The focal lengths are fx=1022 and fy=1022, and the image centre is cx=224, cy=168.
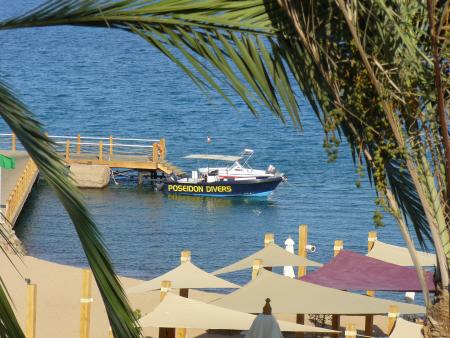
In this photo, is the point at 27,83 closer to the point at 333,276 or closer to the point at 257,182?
the point at 257,182

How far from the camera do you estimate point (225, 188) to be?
4338 cm

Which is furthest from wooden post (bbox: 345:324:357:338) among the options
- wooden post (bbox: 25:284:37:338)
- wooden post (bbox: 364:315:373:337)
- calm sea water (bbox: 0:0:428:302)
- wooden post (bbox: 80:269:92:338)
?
calm sea water (bbox: 0:0:428:302)

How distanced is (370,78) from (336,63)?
0.35m

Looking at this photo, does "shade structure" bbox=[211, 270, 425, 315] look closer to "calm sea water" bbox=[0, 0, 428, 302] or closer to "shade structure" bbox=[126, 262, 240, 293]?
"shade structure" bbox=[126, 262, 240, 293]

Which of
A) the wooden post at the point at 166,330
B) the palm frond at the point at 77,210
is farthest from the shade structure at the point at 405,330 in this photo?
the palm frond at the point at 77,210

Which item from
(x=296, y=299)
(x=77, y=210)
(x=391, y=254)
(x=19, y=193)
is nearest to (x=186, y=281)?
(x=296, y=299)

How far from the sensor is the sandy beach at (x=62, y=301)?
18.3m

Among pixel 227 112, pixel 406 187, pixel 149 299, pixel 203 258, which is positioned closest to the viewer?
pixel 406 187

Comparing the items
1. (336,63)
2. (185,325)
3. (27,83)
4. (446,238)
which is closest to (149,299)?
(185,325)

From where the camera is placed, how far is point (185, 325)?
1259 centimetres

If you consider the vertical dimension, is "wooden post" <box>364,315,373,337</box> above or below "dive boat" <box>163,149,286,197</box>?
below

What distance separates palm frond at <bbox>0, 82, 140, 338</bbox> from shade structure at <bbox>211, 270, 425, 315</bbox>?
10.3 m

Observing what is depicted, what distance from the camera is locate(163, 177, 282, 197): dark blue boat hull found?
4319 cm

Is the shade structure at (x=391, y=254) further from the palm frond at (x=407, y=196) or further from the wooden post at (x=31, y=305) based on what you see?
the palm frond at (x=407, y=196)
